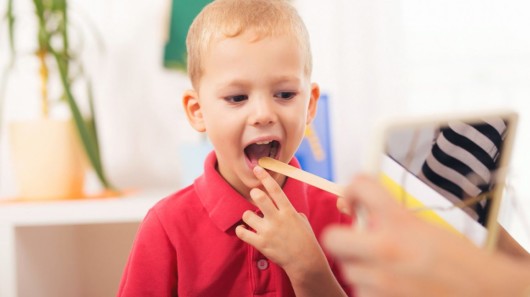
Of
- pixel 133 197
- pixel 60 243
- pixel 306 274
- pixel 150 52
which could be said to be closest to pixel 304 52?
pixel 306 274

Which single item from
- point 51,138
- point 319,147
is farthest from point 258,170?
point 51,138

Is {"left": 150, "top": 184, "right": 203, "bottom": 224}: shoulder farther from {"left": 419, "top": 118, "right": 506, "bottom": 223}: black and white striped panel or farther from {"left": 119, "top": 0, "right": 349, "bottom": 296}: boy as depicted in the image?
{"left": 419, "top": 118, "right": 506, "bottom": 223}: black and white striped panel

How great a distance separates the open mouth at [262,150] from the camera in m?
0.82

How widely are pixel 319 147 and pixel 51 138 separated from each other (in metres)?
0.69

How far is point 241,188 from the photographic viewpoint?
0.87 meters

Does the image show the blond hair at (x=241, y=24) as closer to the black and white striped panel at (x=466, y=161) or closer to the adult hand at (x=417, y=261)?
the black and white striped panel at (x=466, y=161)

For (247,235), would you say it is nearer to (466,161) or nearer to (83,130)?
(466,161)

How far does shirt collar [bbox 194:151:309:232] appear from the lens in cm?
83

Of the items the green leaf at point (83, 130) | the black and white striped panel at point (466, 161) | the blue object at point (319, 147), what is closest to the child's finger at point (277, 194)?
the black and white striped panel at point (466, 161)

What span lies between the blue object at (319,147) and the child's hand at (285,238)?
0.71 meters

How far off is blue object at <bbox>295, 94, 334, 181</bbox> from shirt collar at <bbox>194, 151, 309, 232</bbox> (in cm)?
57

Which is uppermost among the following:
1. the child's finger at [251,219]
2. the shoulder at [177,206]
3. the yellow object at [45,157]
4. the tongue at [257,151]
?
the tongue at [257,151]

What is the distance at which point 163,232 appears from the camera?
83cm

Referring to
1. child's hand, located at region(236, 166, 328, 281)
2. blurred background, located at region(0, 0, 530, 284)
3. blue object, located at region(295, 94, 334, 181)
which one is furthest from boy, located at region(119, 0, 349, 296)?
blurred background, located at region(0, 0, 530, 284)
